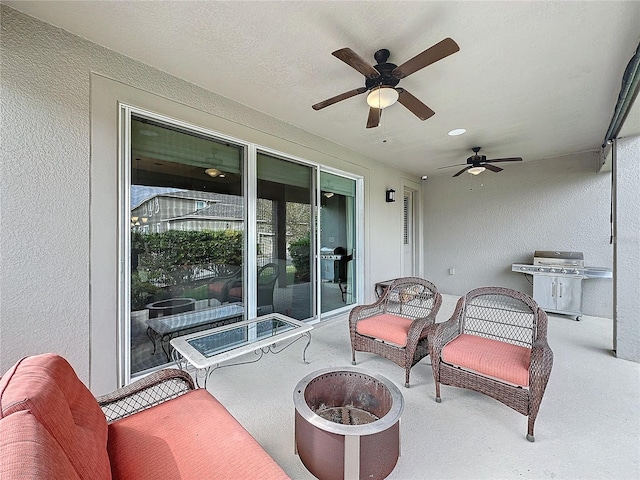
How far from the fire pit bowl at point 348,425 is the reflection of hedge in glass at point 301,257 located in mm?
2149

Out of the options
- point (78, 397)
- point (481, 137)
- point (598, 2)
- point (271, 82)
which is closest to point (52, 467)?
point (78, 397)

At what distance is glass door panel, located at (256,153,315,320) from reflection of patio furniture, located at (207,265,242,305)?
0.98 feet

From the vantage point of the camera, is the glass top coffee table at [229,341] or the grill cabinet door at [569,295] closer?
the glass top coffee table at [229,341]

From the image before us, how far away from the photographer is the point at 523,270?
16.2 ft

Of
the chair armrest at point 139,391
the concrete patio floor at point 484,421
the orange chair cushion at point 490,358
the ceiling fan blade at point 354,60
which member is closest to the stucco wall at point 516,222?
the concrete patio floor at point 484,421

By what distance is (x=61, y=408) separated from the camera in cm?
98

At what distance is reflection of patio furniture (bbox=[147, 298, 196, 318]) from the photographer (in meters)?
2.58

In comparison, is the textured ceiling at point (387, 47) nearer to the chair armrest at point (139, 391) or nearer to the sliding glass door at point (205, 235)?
the sliding glass door at point (205, 235)

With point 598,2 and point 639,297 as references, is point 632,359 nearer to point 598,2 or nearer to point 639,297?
point 639,297

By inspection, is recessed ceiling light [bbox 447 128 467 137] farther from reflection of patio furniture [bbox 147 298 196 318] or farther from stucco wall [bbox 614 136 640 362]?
reflection of patio furniture [bbox 147 298 196 318]

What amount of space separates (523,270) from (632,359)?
83.7 inches

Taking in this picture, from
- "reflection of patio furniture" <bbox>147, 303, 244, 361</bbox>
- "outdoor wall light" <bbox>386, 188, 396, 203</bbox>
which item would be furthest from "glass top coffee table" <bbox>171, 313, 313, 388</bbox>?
"outdoor wall light" <bbox>386, 188, 396, 203</bbox>

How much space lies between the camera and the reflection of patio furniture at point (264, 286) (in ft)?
10.3

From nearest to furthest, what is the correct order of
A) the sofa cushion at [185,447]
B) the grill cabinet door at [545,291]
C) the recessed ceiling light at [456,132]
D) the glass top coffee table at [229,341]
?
the sofa cushion at [185,447]
the glass top coffee table at [229,341]
the recessed ceiling light at [456,132]
the grill cabinet door at [545,291]
